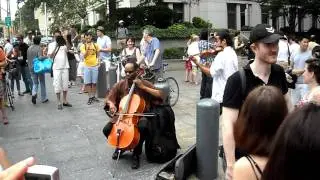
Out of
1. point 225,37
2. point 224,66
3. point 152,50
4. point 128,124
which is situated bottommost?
point 128,124

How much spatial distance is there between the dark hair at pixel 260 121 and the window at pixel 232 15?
118 ft

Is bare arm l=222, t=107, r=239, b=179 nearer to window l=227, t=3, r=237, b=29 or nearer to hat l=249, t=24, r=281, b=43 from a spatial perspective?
hat l=249, t=24, r=281, b=43

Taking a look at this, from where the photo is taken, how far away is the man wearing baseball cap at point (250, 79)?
337 centimetres

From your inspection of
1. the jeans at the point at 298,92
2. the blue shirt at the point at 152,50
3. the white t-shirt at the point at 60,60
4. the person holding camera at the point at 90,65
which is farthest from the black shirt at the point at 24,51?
the jeans at the point at 298,92

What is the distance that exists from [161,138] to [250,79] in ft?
11.2

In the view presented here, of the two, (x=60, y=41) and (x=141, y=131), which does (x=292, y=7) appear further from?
(x=141, y=131)

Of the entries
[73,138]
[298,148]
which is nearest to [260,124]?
[298,148]

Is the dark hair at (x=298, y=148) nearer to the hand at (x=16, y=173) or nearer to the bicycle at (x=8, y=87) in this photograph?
the hand at (x=16, y=173)

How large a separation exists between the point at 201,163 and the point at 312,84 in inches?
66.8

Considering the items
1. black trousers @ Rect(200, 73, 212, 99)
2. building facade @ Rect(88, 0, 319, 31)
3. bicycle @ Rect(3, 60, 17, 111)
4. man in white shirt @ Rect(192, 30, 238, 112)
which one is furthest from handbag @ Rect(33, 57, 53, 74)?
building facade @ Rect(88, 0, 319, 31)

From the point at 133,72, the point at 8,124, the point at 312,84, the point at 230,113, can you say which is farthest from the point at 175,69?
the point at 230,113

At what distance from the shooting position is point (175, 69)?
22094 mm

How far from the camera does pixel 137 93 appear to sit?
6.82 metres

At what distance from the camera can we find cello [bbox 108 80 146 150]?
6453 mm
